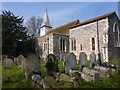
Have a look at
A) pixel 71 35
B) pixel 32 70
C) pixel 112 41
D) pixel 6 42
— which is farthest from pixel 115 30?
pixel 6 42

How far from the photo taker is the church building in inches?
549

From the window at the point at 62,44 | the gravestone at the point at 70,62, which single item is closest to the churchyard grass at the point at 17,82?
the gravestone at the point at 70,62

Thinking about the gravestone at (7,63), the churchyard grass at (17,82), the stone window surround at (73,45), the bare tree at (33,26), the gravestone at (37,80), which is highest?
the bare tree at (33,26)

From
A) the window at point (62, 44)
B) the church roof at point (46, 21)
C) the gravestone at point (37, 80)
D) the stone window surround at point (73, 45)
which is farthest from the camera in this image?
the church roof at point (46, 21)

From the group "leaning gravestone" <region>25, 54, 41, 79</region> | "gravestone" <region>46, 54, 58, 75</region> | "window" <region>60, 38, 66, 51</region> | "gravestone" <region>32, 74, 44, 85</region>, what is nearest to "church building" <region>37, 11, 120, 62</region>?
"window" <region>60, 38, 66, 51</region>

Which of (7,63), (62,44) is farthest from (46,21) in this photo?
(7,63)

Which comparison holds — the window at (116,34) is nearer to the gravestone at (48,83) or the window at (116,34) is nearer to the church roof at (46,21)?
the gravestone at (48,83)

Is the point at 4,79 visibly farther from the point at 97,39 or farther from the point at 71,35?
the point at 71,35

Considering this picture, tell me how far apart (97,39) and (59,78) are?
11.8 meters

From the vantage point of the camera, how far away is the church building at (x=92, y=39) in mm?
13953

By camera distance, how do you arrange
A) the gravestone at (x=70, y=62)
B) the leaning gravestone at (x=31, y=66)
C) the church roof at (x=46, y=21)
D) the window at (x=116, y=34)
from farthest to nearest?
the church roof at (x=46, y=21), the window at (x=116, y=34), the gravestone at (x=70, y=62), the leaning gravestone at (x=31, y=66)

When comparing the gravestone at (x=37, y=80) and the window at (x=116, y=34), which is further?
the window at (x=116, y=34)

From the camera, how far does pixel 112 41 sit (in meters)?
14.2

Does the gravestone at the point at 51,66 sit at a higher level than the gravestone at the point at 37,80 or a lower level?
higher
